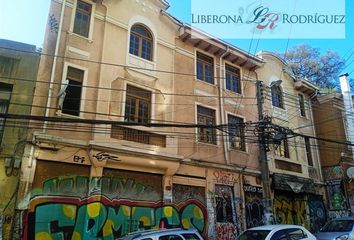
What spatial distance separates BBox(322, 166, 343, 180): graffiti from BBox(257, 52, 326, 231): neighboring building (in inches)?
21.8

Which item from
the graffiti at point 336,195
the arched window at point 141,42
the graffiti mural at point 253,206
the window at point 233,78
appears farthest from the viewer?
the graffiti at point 336,195

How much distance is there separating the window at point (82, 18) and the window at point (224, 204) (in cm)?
923

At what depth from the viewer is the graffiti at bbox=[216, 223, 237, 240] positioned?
1478 cm

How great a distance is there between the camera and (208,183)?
1521 centimetres

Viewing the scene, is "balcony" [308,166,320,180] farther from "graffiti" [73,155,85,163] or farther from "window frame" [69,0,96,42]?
"window frame" [69,0,96,42]

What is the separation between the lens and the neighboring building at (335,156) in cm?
2021

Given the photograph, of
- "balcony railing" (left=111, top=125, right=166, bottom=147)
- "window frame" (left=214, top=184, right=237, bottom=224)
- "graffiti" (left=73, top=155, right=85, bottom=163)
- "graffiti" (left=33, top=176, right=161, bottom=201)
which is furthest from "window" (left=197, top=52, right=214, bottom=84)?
"graffiti" (left=73, top=155, right=85, bottom=163)

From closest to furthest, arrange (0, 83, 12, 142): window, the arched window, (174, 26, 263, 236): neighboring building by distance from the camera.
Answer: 1. (0, 83, 12, 142): window
2. the arched window
3. (174, 26, 263, 236): neighboring building

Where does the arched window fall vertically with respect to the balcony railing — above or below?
above

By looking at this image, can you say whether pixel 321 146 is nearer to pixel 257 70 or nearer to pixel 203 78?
pixel 257 70

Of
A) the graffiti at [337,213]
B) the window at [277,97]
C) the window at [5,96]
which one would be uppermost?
the window at [277,97]

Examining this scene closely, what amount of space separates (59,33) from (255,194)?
12.2 m

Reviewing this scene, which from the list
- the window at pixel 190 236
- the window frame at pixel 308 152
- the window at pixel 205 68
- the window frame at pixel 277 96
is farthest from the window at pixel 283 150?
the window at pixel 190 236

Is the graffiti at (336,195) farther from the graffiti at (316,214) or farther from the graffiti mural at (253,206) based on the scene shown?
the graffiti mural at (253,206)
